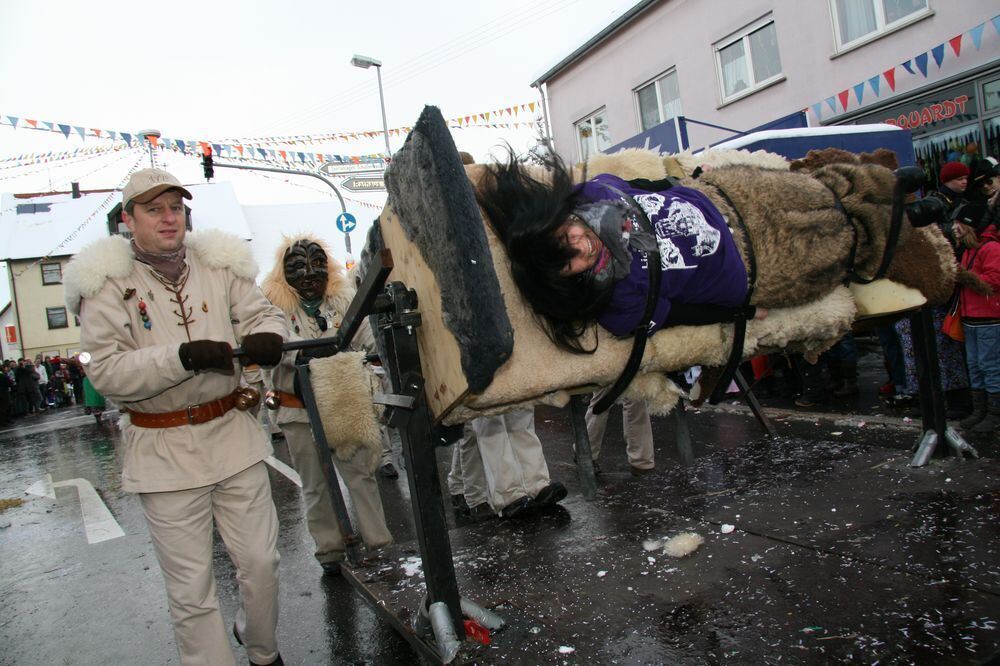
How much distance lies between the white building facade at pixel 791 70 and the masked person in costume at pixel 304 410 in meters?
3.18

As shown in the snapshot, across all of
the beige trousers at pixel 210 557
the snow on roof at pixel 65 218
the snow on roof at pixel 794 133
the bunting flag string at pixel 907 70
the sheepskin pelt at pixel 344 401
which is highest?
the snow on roof at pixel 65 218

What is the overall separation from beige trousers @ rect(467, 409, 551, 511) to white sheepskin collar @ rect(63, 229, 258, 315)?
1870mm

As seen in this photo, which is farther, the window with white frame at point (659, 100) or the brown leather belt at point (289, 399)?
the window with white frame at point (659, 100)

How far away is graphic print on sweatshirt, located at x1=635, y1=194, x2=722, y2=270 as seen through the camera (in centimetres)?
240

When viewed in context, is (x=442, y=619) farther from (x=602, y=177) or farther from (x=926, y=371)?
(x=926, y=371)

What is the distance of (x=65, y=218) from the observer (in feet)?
132

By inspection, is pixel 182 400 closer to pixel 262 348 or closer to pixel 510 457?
pixel 262 348

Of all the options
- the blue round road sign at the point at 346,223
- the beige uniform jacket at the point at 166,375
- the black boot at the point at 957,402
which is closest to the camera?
the beige uniform jacket at the point at 166,375

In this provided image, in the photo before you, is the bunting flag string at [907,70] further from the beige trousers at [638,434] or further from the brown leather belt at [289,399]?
the brown leather belt at [289,399]

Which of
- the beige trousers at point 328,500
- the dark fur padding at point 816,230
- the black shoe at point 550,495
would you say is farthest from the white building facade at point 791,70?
the dark fur padding at point 816,230

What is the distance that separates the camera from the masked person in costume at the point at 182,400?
260 cm

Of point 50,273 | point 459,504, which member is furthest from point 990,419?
point 50,273

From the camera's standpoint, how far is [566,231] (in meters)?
2.26

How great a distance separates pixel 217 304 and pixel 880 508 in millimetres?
3095
